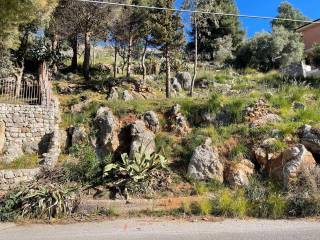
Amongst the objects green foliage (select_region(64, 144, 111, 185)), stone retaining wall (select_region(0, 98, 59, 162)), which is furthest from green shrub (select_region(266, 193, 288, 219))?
stone retaining wall (select_region(0, 98, 59, 162))

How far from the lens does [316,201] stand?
31.5 feet

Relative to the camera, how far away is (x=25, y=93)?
54.2 ft

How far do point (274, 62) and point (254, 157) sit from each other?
20679mm

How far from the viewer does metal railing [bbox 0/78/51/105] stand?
16.2 m

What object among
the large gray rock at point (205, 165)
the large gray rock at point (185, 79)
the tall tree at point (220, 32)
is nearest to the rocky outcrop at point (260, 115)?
the large gray rock at point (205, 165)

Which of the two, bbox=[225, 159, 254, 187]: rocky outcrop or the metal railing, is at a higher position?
the metal railing

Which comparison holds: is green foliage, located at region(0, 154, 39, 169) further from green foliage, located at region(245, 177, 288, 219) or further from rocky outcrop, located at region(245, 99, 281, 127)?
rocky outcrop, located at region(245, 99, 281, 127)

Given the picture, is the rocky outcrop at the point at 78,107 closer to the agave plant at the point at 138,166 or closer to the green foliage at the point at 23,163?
the green foliage at the point at 23,163

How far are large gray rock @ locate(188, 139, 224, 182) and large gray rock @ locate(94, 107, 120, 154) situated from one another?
9.87ft

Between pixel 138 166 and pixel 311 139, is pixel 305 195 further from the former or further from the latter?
pixel 138 166

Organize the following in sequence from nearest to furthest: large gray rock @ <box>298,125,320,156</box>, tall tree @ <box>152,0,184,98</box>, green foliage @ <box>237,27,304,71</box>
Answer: large gray rock @ <box>298,125,320,156</box>, tall tree @ <box>152,0,184,98</box>, green foliage @ <box>237,27,304,71</box>

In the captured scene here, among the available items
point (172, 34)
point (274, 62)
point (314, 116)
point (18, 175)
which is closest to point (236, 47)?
point (274, 62)

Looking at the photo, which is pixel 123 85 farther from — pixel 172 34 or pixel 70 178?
pixel 70 178

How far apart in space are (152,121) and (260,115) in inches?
147
